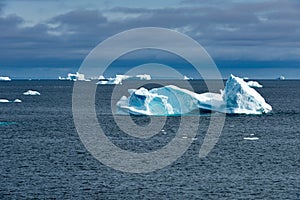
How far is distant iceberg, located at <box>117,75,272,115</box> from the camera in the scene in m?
57.3

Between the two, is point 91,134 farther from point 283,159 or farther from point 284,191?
point 284,191

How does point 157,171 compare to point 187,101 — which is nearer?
point 157,171

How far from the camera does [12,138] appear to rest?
4778 cm

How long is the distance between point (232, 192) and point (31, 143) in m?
21.1

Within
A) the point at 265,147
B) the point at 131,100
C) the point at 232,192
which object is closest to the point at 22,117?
the point at 131,100

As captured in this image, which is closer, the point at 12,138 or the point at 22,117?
the point at 12,138

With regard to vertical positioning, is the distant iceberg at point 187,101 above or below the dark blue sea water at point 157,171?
above

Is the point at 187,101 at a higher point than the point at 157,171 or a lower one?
higher

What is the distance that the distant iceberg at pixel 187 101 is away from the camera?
5731 centimetres

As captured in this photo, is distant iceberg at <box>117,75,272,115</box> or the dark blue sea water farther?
distant iceberg at <box>117,75,272,115</box>

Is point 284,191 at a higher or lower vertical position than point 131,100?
lower

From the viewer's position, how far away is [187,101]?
59.3 meters

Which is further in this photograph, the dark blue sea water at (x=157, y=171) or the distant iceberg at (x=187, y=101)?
the distant iceberg at (x=187, y=101)

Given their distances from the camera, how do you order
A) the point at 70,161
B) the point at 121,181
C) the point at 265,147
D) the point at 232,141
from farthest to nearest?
1. the point at 232,141
2. the point at 265,147
3. the point at 70,161
4. the point at 121,181
